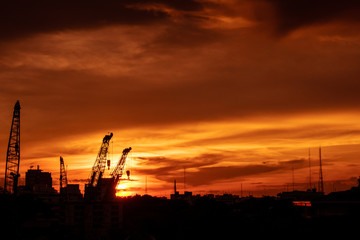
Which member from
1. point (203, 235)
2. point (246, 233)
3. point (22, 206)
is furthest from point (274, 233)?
point (22, 206)

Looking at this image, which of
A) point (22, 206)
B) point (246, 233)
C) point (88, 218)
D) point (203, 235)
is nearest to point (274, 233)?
point (246, 233)

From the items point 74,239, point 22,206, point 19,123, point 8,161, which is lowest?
point 74,239

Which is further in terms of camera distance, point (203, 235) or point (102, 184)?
point (102, 184)

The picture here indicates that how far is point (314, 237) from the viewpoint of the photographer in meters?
148

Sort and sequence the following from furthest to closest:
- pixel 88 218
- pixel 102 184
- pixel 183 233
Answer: pixel 102 184 < pixel 88 218 < pixel 183 233

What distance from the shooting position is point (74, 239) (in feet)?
506

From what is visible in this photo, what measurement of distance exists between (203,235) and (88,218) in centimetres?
4012

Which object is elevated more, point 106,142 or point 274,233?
point 106,142

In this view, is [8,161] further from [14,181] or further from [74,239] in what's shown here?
[74,239]

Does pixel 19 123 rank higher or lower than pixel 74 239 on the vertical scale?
higher

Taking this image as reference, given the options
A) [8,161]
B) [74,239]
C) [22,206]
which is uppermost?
[8,161]

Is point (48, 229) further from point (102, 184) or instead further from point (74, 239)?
point (102, 184)

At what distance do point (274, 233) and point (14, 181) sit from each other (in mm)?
87685

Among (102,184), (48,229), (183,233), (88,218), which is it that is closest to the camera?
(48,229)
